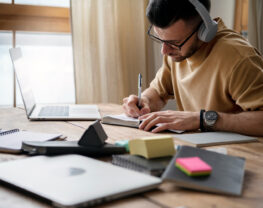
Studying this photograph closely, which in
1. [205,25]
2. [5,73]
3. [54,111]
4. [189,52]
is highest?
[205,25]

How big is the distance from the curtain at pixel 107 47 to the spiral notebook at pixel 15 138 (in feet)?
5.16

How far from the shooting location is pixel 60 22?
280 cm

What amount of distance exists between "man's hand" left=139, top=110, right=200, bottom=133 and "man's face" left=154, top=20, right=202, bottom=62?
1.15 ft

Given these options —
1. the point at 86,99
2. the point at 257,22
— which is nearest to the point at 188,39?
the point at 86,99

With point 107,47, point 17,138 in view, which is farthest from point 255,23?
point 17,138

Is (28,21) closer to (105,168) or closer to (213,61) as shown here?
(213,61)

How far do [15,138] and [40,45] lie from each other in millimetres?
1978

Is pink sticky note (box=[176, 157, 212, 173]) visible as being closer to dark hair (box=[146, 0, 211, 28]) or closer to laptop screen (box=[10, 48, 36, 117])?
dark hair (box=[146, 0, 211, 28])

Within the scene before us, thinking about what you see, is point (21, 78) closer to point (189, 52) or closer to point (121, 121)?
point (121, 121)

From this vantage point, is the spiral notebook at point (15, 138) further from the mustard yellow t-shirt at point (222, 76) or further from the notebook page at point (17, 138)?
the mustard yellow t-shirt at point (222, 76)

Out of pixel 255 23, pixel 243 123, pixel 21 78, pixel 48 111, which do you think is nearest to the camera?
pixel 243 123

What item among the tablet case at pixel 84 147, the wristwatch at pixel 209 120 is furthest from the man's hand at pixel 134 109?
the tablet case at pixel 84 147

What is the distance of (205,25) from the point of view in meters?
1.42

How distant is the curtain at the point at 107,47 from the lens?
8.74 feet
